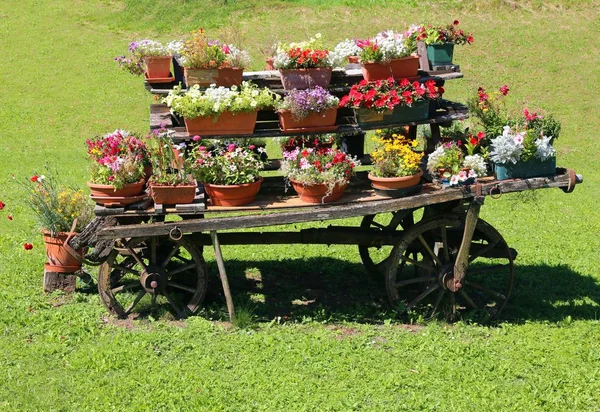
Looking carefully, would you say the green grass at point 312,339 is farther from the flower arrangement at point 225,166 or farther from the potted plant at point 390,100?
the potted plant at point 390,100

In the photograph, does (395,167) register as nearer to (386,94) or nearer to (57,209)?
(386,94)

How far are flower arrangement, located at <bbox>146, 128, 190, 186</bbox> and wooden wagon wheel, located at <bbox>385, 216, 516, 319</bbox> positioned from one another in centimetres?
232

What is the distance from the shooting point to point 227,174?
7.88m

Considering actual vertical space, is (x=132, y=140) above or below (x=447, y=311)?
above

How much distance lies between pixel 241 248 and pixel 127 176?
3868 mm

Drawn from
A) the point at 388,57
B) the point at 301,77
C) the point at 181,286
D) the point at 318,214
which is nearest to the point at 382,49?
the point at 388,57

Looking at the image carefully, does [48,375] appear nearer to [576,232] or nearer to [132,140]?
[132,140]

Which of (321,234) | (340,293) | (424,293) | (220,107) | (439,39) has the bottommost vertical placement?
(340,293)

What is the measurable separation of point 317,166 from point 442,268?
5.88ft

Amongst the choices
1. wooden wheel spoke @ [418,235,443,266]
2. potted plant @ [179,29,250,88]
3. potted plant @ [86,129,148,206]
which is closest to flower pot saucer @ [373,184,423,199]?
wooden wheel spoke @ [418,235,443,266]

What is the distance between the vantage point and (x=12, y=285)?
960 centimetres

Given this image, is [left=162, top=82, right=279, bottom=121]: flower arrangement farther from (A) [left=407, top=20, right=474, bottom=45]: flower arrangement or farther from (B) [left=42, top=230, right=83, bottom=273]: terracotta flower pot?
(B) [left=42, top=230, right=83, bottom=273]: terracotta flower pot

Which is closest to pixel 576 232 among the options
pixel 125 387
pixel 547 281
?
pixel 547 281

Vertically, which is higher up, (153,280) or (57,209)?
(57,209)
